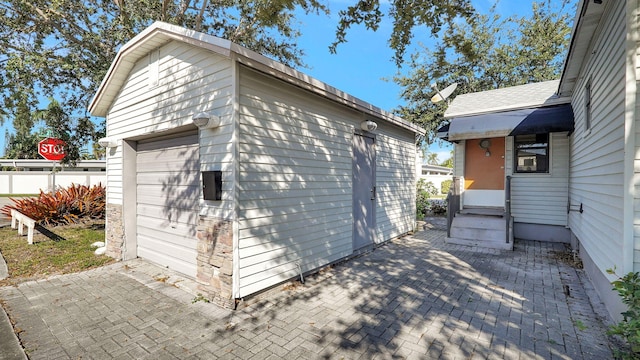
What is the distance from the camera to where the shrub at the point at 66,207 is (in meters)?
8.84

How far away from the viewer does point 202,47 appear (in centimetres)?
375

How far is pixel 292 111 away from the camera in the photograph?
4508 mm

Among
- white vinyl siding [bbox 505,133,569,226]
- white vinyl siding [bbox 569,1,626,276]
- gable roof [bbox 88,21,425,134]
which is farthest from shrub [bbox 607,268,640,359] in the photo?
white vinyl siding [bbox 505,133,569,226]

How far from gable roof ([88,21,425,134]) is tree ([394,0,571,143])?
903 centimetres

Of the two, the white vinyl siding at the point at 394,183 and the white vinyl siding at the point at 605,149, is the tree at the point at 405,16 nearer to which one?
the white vinyl siding at the point at 605,149

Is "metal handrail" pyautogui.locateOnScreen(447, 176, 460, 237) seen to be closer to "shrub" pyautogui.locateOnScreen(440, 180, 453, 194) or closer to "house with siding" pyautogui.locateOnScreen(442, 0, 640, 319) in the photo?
"house with siding" pyautogui.locateOnScreen(442, 0, 640, 319)

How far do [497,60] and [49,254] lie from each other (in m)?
18.5

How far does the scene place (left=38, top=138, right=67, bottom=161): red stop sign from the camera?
762 cm

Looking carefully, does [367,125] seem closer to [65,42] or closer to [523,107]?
[523,107]

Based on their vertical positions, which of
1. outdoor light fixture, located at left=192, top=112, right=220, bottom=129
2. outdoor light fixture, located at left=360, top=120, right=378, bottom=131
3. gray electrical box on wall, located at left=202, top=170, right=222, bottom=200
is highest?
outdoor light fixture, located at left=360, top=120, right=378, bottom=131

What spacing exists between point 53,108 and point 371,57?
10.9 metres

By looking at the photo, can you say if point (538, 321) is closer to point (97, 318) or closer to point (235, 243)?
point (235, 243)

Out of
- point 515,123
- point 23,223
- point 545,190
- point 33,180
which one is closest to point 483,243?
point 545,190

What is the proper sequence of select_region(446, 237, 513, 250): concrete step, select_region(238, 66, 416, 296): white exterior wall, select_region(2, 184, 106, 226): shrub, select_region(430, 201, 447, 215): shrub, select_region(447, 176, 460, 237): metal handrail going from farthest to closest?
1. select_region(430, 201, 447, 215): shrub
2. select_region(2, 184, 106, 226): shrub
3. select_region(447, 176, 460, 237): metal handrail
4. select_region(446, 237, 513, 250): concrete step
5. select_region(238, 66, 416, 296): white exterior wall
